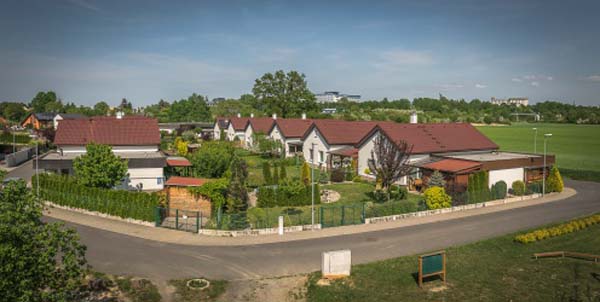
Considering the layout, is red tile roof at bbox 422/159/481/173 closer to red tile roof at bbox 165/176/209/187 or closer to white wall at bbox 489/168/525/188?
white wall at bbox 489/168/525/188

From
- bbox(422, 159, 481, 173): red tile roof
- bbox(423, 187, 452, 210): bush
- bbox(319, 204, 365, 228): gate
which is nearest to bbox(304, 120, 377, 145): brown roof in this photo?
bbox(422, 159, 481, 173): red tile roof

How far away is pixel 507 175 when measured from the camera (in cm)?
3516

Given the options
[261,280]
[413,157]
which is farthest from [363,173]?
[261,280]

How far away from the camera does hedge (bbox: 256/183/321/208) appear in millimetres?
28336

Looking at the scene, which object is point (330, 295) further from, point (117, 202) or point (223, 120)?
point (223, 120)

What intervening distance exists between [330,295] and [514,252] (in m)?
9.96

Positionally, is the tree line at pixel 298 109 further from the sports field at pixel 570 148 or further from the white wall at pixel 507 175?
the white wall at pixel 507 175

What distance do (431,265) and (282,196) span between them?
553 inches

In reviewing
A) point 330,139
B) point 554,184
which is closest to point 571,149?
point 554,184

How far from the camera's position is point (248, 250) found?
2030 centimetres

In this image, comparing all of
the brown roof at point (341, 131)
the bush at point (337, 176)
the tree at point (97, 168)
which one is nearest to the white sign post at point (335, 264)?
the tree at point (97, 168)

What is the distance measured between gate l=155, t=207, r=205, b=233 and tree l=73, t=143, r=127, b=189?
559cm

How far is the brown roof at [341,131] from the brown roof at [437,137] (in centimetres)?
614

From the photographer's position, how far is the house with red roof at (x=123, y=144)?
33875 millimetres
